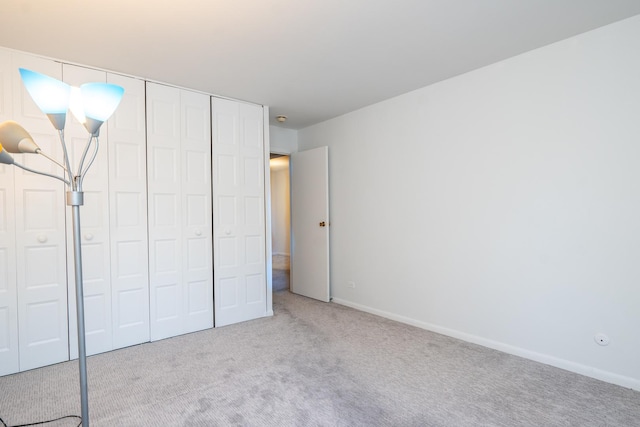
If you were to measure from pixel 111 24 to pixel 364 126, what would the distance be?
8.67 feet

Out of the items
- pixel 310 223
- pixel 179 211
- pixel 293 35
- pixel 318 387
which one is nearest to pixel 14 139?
pixel 293 35

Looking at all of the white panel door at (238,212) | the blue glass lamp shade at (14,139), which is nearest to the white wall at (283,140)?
the white panel door at (238,212)

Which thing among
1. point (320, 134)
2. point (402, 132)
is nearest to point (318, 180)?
point (320, 134)

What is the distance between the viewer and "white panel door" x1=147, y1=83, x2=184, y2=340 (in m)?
3.11

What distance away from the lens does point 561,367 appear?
2.49 metres

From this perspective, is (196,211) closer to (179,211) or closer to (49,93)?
(179,211)

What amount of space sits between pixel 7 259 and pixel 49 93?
193 cm

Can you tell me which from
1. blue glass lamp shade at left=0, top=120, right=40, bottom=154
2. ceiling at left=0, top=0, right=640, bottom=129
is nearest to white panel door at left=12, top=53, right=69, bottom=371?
ceiling at left=0, top=0, right=640, bottom=129

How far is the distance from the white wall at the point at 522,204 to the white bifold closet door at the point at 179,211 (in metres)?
1.87

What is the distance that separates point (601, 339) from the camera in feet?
7.64

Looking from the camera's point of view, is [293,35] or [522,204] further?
[522,204]

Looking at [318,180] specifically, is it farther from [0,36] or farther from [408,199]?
[0,36]

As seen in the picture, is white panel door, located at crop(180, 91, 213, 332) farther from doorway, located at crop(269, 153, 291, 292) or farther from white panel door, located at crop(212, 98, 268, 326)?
doorway, located at crop(269, 153, 291, 292)

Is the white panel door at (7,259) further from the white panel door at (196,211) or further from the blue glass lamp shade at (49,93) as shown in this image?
the blue glass lamp shade at (49,93)
